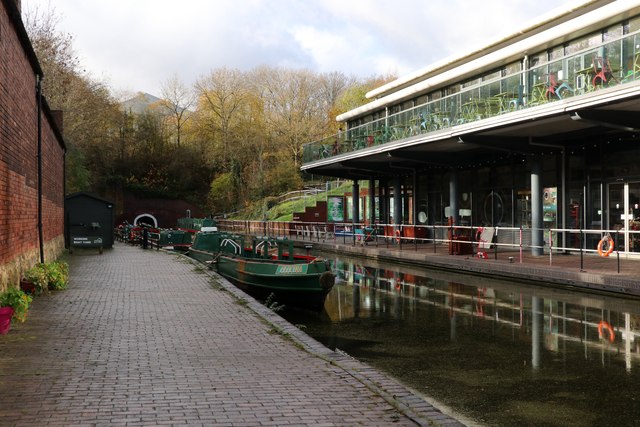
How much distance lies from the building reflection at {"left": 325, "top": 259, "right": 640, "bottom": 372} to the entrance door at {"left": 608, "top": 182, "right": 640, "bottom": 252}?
→ 504 centimetres

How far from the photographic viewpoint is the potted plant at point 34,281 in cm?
1238

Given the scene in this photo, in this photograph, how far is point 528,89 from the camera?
18.1 meters

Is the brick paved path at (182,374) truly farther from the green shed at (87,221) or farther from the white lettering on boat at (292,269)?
the green shed at (87,221)

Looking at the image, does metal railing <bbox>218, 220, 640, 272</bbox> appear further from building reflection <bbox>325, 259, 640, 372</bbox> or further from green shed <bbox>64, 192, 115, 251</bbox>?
green shed <bbox>64, 192, 115, 251</bbox>

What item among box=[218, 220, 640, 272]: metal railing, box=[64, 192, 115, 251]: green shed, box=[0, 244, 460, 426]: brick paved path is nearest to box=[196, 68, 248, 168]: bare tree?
box=[218, 220, 640, 272]: metal railing

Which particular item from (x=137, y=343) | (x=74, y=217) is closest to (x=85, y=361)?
(x=137, y=343)

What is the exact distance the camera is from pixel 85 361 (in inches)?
277

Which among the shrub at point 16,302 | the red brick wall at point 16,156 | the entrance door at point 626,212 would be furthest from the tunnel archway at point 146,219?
the shrub at point 16,302

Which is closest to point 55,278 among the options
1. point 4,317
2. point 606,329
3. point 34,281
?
point 34,281

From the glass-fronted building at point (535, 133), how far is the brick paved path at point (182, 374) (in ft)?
34.8

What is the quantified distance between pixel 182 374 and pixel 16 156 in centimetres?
772

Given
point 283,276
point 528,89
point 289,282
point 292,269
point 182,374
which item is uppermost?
point 528,89

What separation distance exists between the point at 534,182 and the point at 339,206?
23728 mm

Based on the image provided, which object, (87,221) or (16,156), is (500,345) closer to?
(16,156)
